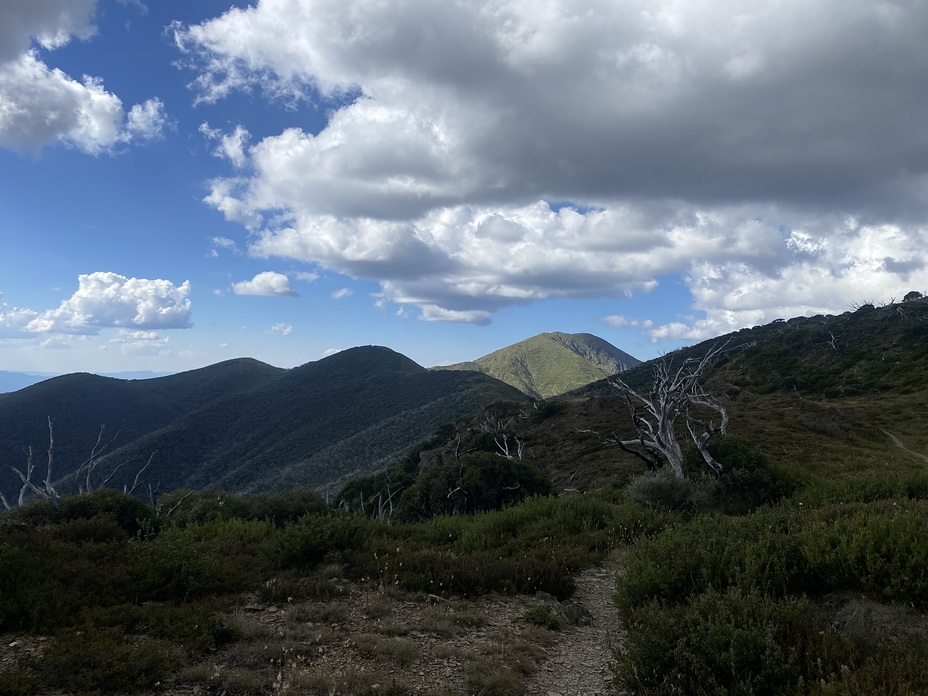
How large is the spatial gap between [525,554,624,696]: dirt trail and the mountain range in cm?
5352

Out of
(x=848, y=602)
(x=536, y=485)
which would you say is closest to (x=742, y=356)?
(x=536, y=485)

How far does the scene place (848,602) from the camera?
5.30 meters

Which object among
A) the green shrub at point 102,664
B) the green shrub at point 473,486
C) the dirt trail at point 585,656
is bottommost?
the green shrub at point 473,486

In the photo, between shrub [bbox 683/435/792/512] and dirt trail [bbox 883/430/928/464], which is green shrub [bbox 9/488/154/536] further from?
dirt trail [bbox 883/430/928/464]

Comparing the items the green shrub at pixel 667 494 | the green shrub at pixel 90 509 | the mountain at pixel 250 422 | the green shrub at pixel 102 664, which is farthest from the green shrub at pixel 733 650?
the mountain at pixel 250 422

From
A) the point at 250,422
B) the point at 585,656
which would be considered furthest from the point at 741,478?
the point at 250,422

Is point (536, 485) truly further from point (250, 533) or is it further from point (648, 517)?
point (250, 533)

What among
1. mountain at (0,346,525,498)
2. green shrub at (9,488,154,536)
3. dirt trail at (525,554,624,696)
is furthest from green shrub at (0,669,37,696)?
mountain at (0,346,525,498)

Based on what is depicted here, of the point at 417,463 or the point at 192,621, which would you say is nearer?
the point at 192,621

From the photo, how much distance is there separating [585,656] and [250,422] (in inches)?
4347

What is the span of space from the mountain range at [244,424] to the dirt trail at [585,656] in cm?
5352

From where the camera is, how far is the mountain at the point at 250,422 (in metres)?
73.6

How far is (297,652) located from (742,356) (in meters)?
67.1

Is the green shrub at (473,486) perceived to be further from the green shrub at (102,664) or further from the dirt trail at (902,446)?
the green shrub at (102,664)
